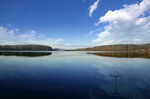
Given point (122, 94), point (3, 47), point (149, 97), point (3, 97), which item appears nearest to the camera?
point (3, 97)

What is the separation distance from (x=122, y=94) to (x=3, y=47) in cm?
22606

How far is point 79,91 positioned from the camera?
760 centimetres

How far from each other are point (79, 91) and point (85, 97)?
1029mm

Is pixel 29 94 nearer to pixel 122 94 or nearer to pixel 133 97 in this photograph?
pixel 122 94

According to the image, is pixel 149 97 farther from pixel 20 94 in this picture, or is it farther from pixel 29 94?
pixel 20 94

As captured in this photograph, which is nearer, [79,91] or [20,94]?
[20,94]

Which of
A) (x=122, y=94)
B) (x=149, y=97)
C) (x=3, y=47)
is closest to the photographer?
(x=149, y=97)

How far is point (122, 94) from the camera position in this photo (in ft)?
23.6

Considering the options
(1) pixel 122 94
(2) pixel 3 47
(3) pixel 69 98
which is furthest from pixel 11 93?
(2) pixel 3 47

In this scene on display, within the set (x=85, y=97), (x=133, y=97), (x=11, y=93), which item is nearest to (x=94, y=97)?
(x=85, y=97)

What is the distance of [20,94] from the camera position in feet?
22.3

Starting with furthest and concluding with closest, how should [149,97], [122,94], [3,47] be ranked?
[3,47]
[122,94]
[149,97]

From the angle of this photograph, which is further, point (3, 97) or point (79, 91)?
point (79, 91)

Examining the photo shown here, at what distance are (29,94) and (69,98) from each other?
9.90 feet
